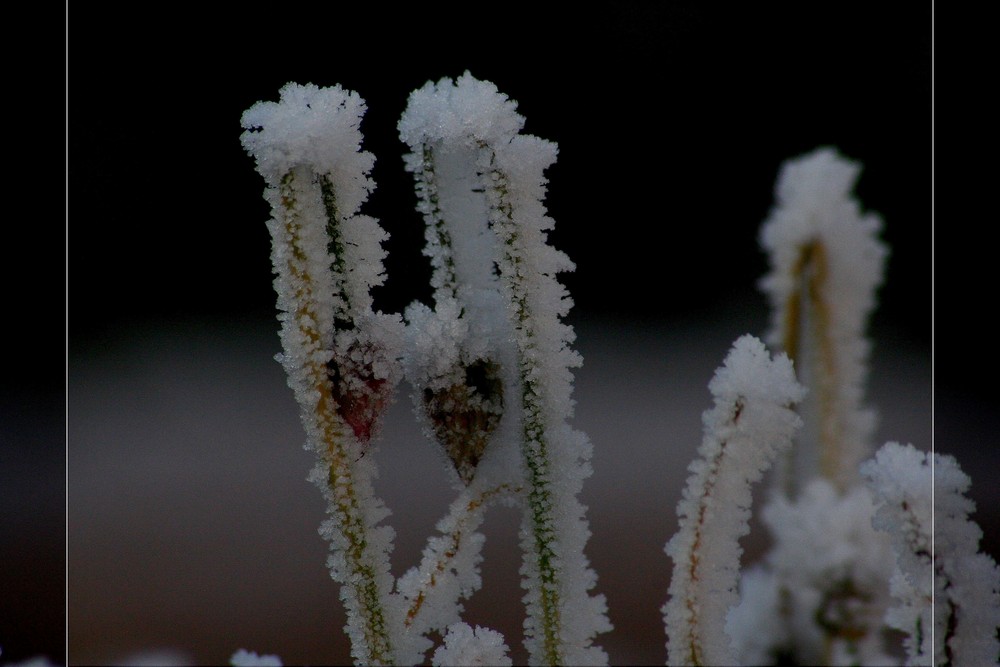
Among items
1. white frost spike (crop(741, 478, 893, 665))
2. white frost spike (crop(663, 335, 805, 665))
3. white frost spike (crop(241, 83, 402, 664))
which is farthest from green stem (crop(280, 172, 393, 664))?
white frost spike (crop(741, 478, 893, 665))

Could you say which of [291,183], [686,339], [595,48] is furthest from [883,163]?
[291,183]

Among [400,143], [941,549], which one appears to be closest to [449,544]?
[941,549]

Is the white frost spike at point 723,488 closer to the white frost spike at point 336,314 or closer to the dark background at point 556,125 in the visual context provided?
the white frost spike at point 336,314

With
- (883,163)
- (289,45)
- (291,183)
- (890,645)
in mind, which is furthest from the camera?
(883,163)

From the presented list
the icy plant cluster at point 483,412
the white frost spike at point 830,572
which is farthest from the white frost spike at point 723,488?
the white frost spike at point 830,572

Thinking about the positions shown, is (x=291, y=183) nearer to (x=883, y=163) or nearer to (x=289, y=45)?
(x=289, y=45)

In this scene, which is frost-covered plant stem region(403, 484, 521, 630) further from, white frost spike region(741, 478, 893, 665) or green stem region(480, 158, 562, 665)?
white frost spike region(741, 478, 893, 665)

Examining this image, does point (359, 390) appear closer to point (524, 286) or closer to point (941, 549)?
point (524, 286)
